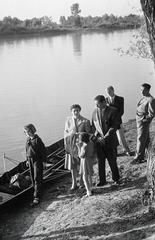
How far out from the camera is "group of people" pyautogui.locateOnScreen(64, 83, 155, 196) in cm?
659

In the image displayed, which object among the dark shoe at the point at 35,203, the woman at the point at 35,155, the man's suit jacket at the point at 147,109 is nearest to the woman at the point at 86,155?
the woman at the point at 35,155

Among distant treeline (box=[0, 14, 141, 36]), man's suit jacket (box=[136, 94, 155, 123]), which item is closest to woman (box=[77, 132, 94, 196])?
man's suit jacket (box=[136, 94, 155, 123])

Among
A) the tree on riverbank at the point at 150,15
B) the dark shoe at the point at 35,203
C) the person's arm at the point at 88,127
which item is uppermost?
the tree on riverbank at the point at 150,15

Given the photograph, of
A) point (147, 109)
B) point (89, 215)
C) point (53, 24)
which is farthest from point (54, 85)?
point (53, 24)

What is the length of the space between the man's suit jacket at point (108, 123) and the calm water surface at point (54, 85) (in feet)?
22.0

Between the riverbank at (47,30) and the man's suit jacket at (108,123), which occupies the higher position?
the riverbank at (47,30)

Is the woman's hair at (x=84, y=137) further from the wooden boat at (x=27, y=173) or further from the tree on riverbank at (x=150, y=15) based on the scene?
the tree on riverbank at (x=150, y=15)

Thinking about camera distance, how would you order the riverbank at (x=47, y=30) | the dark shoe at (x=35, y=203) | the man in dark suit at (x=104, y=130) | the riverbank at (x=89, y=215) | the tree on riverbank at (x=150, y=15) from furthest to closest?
the riverbank at (x=47, y=30) → the dark shoe at (x=35, y=203) → the man in dark suit at (x=104, y=130) → the riverbank at (x=89, y=215) → the tree on riverbank at (x=150, y=15)

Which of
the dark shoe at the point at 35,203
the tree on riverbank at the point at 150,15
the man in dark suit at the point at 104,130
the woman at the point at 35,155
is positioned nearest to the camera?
the tree on riverbank at the point at 150,15

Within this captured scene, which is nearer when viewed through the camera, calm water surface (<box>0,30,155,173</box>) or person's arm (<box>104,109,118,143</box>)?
person's arm (<box>104,109,118,143</box>)

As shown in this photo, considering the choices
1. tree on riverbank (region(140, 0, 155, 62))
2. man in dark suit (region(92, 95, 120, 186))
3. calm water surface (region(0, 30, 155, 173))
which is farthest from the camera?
calm water surface (region(0, 30, 155, 173))

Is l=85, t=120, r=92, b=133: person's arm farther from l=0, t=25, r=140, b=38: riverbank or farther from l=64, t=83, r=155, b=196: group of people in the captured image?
l=0, t=25, r=140, b=38: riverbank

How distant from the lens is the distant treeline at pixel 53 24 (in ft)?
194

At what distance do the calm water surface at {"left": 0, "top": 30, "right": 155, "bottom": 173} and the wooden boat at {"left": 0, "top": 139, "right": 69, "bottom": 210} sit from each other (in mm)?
3338
